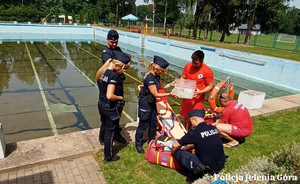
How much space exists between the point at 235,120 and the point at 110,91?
2693 mm

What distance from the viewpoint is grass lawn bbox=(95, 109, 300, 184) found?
3.70 m

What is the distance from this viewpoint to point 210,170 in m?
3.47

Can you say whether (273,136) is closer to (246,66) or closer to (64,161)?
(64,161)

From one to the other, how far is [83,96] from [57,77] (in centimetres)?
313

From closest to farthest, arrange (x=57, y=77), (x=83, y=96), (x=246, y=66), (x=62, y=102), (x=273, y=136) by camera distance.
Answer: (x=273, y=136) < (x=62, y=102) < (x=83, y=96) < (x=57, y=77) < (x=246, y=66)

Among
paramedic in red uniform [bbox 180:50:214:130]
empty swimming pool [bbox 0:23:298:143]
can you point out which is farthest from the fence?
paramedic in red uniform [bbox 180:50:214:130]

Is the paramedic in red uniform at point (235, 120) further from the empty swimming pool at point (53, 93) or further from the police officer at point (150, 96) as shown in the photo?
the empty swimming pool at point (53, 93)

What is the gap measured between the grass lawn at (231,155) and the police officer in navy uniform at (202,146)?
1.39 ft

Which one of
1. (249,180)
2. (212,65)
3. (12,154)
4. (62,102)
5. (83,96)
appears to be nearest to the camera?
(249,180)

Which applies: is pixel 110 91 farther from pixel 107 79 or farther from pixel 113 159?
pixel 113 159

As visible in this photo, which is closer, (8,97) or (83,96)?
(8,97)

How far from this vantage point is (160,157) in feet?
13.0

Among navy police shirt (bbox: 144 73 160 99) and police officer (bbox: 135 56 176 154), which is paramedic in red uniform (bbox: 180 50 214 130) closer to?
police officer (bbox: 135 56 176 154)

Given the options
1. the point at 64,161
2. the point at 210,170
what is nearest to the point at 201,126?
the point at 210,170
